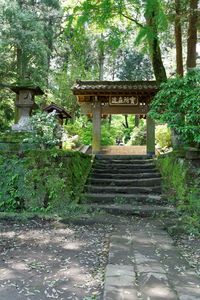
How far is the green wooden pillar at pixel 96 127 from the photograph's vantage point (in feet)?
45.5

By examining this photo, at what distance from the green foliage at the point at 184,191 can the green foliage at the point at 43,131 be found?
2.86 m

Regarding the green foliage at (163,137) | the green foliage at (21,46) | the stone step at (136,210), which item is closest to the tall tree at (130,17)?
the stone step at (136,210)

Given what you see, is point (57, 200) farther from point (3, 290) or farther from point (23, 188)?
point (3, 290)

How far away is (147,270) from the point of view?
168 inches

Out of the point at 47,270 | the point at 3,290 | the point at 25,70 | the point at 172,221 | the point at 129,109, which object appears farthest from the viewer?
the point at 25,70

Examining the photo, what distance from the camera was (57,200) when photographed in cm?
756

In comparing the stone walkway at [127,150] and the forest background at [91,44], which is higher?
the forest background at [91,44]

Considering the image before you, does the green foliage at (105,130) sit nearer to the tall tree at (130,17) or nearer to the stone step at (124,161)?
the stone step at (124,161)

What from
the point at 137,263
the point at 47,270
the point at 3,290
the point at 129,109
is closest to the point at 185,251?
the point at 137,263

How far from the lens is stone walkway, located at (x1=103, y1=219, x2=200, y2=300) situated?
11.8 ft

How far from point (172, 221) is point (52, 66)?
22774mm

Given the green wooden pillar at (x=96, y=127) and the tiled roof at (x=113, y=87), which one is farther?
the green wooden pillar at (x=96, y=127)

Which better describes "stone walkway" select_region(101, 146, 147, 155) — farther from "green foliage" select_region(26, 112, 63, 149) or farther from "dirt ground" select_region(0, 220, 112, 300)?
"dirt ground" select_region(0, 220, 112, 300)

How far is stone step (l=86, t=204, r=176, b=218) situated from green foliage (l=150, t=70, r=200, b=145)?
156 centimetres
